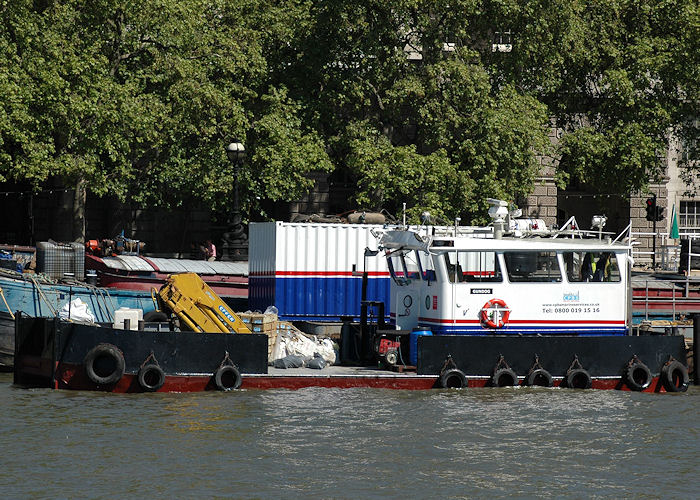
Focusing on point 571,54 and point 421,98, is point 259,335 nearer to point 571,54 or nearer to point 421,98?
point 421,98

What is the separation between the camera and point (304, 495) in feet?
56.0

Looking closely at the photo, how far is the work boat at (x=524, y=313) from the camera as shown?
25.0 meters

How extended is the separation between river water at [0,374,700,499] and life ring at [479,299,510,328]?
1375mm

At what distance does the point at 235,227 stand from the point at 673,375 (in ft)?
49.3

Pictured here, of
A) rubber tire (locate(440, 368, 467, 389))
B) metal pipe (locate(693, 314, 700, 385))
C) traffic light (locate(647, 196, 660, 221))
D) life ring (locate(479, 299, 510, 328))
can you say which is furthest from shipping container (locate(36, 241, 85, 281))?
traffic light (locate(647, 196, 660, 221))

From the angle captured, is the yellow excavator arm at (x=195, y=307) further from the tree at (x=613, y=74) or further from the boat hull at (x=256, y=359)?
the tree at (x=613, y=74)

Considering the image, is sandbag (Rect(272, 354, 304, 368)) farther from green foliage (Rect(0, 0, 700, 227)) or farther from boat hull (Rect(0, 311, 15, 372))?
green foliage (Rect(0, 0, 700, 227))

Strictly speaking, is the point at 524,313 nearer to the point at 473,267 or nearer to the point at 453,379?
the point at 473,267

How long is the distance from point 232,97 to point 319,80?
343cm

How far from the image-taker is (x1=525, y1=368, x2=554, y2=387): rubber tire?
25.1 metres

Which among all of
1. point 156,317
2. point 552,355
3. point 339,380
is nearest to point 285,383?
point 339,380

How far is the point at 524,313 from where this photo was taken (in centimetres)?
2544

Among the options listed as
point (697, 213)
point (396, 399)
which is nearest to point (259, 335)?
point (396, 399)

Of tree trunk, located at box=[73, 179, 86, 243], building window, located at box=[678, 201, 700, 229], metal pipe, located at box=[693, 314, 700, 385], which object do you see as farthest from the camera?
building window, located at box=[678, 201, 700, 229]
